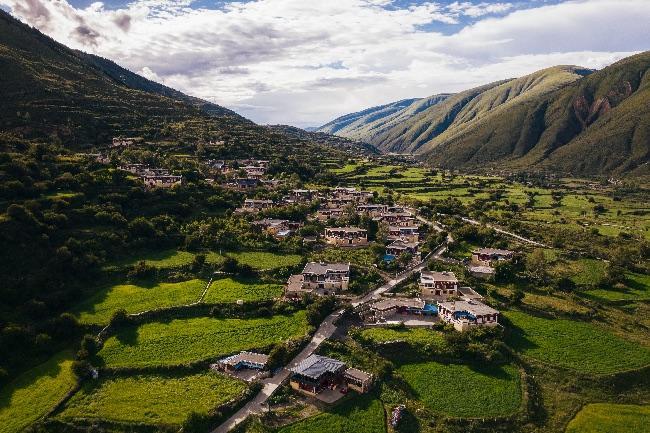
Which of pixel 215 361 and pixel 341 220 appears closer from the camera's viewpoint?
pixel 215 361

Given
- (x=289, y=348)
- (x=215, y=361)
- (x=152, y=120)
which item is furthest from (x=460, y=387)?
(x=152, y=120)

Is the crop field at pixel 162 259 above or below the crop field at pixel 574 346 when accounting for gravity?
above

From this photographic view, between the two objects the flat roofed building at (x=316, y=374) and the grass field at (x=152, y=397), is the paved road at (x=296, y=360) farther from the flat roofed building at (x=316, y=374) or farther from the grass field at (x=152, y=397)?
the grass field at (x=152, y=397)

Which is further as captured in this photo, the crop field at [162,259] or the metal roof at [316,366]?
the crop field at [162,259]

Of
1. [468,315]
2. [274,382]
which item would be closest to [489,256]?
[468,315]

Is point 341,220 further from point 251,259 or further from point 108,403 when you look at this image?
point 108,403

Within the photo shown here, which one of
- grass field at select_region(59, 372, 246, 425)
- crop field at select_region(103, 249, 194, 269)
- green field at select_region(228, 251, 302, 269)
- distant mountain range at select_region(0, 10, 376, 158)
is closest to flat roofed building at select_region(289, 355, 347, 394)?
grass field at select_region(59, 372, 246, 425)

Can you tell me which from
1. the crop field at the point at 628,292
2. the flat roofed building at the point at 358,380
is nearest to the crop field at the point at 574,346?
the crop field at the point at 628,292
